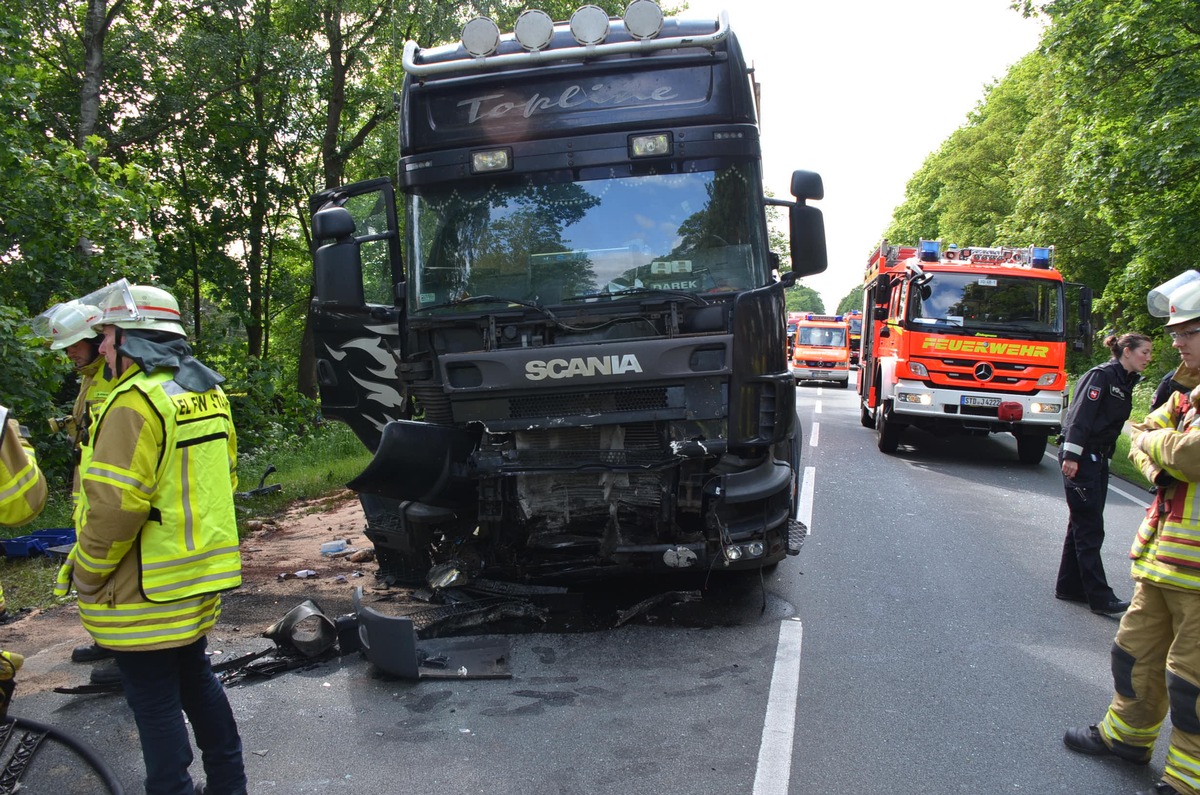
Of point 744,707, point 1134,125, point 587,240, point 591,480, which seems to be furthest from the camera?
point 1134,125

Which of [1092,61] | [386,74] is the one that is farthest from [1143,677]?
[386,74]

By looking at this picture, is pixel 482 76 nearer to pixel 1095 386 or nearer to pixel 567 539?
pixel 567 539

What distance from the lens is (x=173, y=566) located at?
114 inches

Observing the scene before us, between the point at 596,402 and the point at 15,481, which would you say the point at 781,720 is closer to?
the point at 596,402

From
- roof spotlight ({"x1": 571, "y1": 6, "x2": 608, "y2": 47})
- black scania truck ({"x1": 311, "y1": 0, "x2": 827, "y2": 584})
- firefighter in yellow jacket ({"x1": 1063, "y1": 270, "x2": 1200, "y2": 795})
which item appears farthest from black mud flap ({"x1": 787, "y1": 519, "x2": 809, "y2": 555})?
roof spotlight ({"x1": 571, "y1": 6, "x2": 608, "y2": 47})

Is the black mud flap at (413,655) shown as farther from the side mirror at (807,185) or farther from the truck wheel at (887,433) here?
the truck wheel at (887,433)

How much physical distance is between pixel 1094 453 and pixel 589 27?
13.6 ft

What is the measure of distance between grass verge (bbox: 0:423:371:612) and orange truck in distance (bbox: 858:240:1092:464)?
746cm

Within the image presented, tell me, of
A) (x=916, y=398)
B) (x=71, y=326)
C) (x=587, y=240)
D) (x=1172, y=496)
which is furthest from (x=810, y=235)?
(x=916, y=398)

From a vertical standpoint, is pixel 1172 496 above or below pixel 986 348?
below

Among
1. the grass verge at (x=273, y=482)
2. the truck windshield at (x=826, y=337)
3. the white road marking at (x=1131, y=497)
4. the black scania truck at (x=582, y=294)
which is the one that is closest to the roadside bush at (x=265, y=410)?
the grass verge at (x=273, y=482)

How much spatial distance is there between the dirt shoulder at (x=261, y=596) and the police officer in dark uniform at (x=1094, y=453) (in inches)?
186

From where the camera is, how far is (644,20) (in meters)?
5.25

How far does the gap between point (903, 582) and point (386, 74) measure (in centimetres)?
1908
